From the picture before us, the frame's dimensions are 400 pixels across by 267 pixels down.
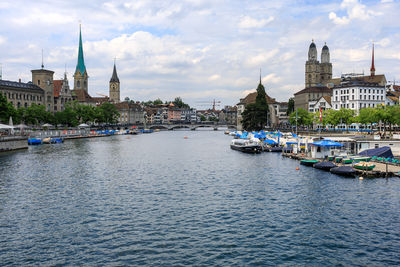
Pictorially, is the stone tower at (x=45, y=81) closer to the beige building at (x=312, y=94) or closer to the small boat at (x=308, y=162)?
the beige building at (x=312, y=94)

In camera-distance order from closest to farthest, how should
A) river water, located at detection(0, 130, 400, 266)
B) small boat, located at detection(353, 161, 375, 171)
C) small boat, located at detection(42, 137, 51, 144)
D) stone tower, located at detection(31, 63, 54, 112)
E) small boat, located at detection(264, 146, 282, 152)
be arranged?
river water, located at detection(0, 130, 400, 266) < small boat, located at detection(353, 161, 375, 171) < small boat, located at detection(264, 146, 282, 152) < small boat, located at detection(42, 137, 51, 144) < stone tower, located at detection(31, 63, 54, 112)

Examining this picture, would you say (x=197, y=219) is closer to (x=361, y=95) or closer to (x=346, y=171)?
(x=346, y=171)

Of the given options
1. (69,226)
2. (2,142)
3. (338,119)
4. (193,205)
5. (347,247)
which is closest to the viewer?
(347,247)

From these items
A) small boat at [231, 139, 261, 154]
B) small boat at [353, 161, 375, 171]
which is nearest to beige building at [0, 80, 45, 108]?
small boat at [231, 139, 261, 154]

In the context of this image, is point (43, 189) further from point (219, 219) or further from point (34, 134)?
point (34, 134)

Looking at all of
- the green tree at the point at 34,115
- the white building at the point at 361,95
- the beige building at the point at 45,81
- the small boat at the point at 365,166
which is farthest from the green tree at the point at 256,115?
the small boat at the point at 365,166

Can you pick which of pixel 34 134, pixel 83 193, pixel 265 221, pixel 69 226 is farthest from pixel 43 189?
pixel 34 134

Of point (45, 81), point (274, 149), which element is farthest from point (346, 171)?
point (45, 81)

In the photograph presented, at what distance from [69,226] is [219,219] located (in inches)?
458

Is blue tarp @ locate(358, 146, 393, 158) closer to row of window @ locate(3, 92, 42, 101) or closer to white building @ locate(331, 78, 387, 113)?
white building @ locate(331, 78, 387, 113)

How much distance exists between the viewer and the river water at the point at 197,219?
23.4 m

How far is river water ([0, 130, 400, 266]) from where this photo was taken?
2342 centimetres

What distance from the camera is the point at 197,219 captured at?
100 feet

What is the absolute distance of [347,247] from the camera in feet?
81.1
